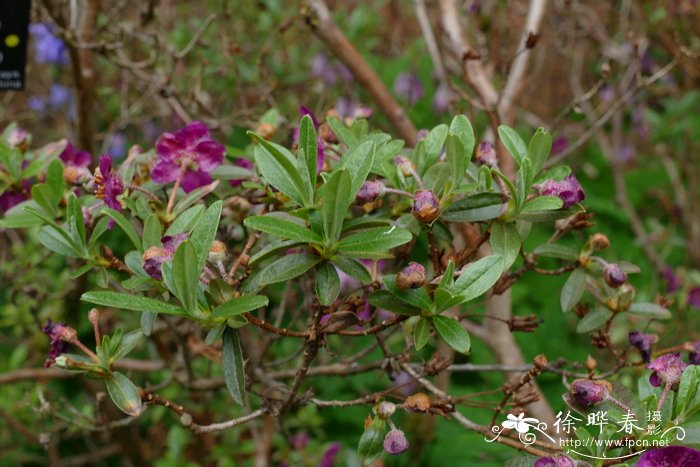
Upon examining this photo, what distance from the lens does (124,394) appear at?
0.82m

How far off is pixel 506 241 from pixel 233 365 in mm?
343

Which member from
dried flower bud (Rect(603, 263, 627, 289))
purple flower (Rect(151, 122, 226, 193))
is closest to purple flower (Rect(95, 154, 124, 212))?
purple flower (Rect(151, 122, 226, 193))

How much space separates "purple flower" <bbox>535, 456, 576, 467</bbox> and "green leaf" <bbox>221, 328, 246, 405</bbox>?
0.32 metres

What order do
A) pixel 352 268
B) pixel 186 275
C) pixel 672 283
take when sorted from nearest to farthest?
pixel 186 275 → pixel 352 268 → pixel 672 283

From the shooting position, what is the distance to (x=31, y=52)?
2.70 metres

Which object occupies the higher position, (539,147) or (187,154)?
(187,154)

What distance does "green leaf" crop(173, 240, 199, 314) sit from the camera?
71 cm

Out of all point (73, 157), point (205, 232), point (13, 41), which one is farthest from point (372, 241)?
point (13, 41)

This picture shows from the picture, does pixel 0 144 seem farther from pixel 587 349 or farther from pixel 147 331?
pixel 587 349

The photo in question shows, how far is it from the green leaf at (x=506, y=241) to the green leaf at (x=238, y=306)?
28 centimetres

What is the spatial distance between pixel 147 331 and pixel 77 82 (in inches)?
36.1

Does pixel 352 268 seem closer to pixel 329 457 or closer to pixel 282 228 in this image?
pixel 282 228

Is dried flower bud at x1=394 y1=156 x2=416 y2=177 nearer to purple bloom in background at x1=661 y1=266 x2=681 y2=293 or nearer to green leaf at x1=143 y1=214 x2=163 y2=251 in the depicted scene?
green leaf at x1=143 y1=214 x2=163 y2=251

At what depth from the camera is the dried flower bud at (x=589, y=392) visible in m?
0.81
